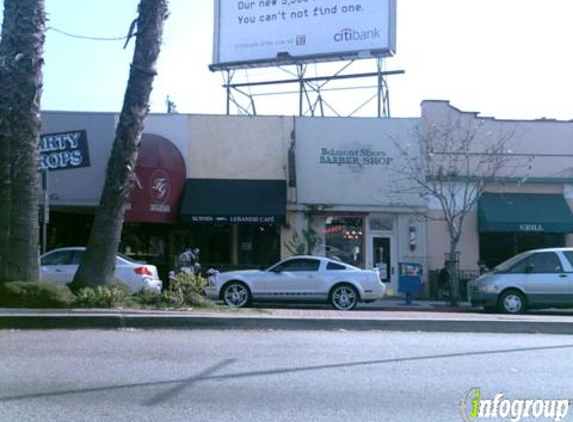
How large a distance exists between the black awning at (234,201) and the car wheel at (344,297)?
15.3ft

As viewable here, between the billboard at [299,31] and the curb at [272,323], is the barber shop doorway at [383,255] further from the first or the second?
the curb at [272,323]

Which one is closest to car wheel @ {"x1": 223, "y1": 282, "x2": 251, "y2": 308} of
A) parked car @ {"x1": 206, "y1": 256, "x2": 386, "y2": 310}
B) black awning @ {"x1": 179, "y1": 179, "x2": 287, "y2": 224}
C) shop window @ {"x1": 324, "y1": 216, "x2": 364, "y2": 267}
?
parked car @ {"x1": 206, "y1": 256, "x2": 386, "y2": 310}

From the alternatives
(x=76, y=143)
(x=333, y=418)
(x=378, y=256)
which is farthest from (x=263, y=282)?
(x=333, y=418)

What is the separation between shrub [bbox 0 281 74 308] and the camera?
11344 mm

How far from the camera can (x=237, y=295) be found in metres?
17.2

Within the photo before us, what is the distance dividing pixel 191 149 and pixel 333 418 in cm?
1797

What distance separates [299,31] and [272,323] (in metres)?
18.0

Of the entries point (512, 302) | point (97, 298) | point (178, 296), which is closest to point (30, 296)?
point (97, 298)

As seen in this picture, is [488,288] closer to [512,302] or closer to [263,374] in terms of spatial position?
[512,302]

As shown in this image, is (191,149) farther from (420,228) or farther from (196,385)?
(196,385)

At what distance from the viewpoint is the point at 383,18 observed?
83.6 feet

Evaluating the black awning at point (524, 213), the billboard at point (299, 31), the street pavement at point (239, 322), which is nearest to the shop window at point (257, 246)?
the black awning at point (524, 213)

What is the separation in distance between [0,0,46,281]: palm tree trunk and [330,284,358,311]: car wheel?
7817 mm

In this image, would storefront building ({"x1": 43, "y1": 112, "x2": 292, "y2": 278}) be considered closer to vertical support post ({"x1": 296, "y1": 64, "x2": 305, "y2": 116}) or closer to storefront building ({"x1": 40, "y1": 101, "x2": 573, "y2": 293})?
storefront building ({"x1": 40, "y1": 101, "x2": 573, "y2": 293})
